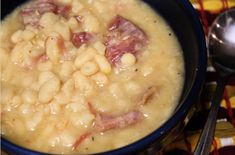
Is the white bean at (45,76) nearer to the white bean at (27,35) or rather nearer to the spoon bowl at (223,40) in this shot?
the white bean at (27,35)

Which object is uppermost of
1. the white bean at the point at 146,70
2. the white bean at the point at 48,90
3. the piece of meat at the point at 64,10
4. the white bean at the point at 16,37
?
the piece of meat at the point at 64,10

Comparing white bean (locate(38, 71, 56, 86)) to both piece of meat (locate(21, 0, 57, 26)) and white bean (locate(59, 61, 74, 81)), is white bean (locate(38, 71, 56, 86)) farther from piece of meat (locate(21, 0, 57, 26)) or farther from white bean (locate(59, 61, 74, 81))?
piece of meat (locate(21, 0, 57, 26))

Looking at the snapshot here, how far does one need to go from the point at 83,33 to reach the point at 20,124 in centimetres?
40

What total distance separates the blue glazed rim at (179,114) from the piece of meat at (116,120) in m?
0.15

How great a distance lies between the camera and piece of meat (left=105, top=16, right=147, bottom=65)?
→ 5.01 ft

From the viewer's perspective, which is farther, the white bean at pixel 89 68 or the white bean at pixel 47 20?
the white bean at pixel 47 20

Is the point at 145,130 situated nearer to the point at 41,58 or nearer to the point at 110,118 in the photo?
the point at 110,118

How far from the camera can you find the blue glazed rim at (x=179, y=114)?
1169mm

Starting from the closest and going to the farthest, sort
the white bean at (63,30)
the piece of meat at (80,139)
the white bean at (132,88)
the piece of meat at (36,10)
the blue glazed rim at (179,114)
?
the blue glazed rim at (179,114) < the piece of meat at (80,139) < the white bean at (132,88) < the white bean at (63,30) < the piece of meat at (36,10)

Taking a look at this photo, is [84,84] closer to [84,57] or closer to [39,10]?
[84,57]

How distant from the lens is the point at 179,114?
4.11 ft

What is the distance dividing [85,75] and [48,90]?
135 millimetres

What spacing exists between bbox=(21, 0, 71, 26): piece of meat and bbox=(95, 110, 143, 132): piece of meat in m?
0.48

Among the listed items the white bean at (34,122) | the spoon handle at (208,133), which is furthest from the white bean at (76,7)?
the spoon handle at (208,133)
